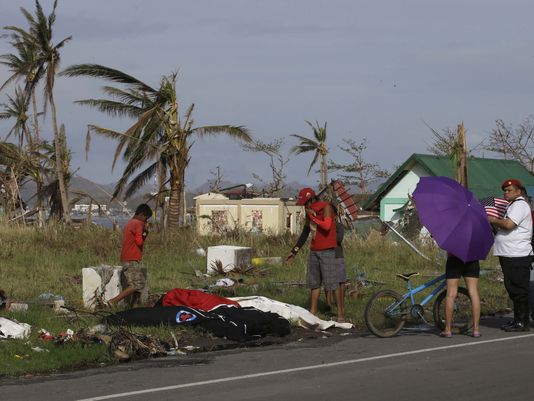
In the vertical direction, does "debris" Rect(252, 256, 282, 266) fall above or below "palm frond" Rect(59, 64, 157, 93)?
below

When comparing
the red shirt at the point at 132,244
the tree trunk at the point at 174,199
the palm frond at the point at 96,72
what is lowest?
the red shirt at the point at 132,244

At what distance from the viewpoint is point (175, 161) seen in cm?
2894

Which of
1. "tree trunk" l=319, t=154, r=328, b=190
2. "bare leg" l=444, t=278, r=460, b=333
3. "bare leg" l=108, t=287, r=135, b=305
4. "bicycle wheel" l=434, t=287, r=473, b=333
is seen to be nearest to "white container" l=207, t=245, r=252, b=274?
"bare leg" l=108, t=287, r=135, b=305

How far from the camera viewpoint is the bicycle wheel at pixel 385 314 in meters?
12.0

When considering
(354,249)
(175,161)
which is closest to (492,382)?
(354,249)

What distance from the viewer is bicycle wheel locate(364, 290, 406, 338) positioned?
12.0 meters

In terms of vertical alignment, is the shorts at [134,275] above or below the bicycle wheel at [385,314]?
above

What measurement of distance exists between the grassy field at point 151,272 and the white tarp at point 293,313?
67 cm

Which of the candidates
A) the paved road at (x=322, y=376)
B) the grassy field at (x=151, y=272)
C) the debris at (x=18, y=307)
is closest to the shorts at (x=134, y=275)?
the grassy field at (x=151, y=272)

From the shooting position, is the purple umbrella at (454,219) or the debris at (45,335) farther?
the purple umbrella at (454,219)

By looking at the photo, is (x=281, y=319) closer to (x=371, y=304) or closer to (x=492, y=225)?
(x=371, y=304)

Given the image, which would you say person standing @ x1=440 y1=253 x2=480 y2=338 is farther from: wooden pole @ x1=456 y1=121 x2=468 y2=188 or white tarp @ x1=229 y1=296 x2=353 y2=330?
wooden pole @ x1=456 y1=121 x2=468 y2=188

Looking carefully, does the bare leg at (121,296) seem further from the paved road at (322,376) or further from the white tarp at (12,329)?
the paved road at (322,376)

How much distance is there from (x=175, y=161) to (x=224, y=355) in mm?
18567
